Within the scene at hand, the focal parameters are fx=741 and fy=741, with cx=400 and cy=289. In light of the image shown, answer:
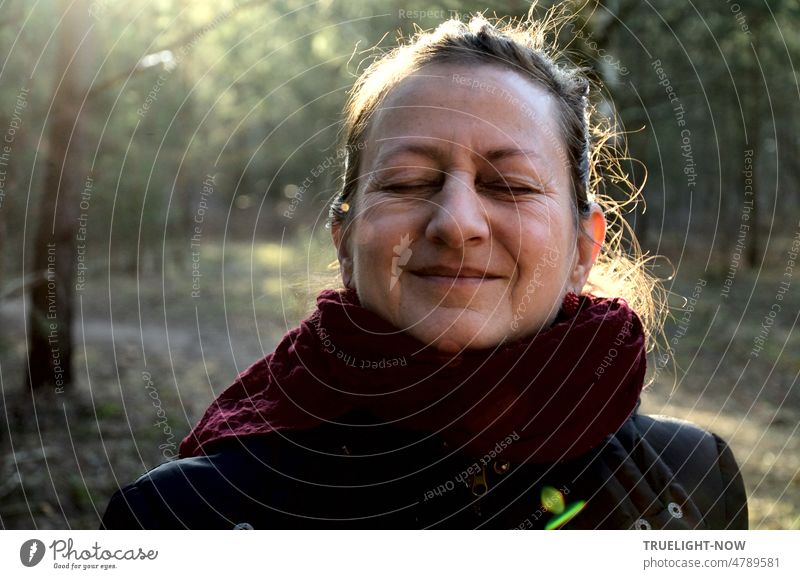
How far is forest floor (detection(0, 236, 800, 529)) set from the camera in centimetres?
470

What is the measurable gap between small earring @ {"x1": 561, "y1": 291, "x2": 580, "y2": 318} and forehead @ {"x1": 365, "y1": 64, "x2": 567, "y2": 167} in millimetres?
326

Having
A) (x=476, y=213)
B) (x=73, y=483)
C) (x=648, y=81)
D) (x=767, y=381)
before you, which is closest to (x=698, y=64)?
(x=648, y=81)

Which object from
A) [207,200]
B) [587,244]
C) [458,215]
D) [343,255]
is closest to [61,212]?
[207,200]

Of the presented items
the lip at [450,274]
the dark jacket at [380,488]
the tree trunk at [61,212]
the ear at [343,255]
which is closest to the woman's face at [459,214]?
the lip at [450,274]

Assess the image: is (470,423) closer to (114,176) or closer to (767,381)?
(767,381)

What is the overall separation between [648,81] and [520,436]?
27.2 feet

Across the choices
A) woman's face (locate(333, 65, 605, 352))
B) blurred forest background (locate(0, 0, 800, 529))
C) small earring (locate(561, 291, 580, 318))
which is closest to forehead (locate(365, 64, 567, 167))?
woman's face (locate(333, 65, 605, 352))

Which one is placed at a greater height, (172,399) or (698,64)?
(698,64)

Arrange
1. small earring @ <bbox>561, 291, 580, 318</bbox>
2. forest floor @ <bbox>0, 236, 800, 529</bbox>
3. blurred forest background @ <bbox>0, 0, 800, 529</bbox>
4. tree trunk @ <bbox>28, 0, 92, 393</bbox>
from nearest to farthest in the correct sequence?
small earring @ <bbox>561, 291, 580, 318</bbox> → blurred forest background @ <bbox>0, 0, 800, 529</bbox> → forest floor @ <bbox>0, 236, 800, 529</bbox> → tree trunk @ <bbox>28, 0, 92, 393</bbox>

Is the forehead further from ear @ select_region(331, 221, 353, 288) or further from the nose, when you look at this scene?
ear @ select_region(331, 221, 353, 288)

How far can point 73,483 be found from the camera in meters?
4.95

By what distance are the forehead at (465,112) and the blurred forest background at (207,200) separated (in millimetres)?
479
